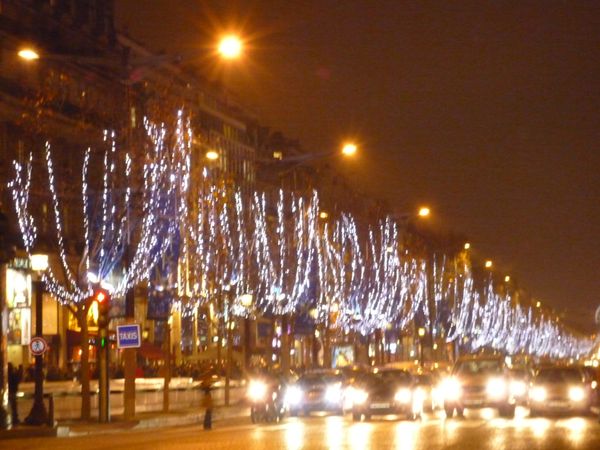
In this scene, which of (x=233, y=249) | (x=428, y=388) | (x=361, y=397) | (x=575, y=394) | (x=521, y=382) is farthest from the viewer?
(x=233, y=249)

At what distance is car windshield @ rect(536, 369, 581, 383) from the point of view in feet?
150

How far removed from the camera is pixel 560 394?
45281 millimetres

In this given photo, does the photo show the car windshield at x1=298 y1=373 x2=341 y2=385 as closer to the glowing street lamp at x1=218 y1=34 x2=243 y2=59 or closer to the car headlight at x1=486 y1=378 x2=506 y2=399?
the car headlight at x1=486 y1=378 x2=506 y2=399

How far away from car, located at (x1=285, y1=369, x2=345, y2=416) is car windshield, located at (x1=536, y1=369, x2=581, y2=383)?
8648mm

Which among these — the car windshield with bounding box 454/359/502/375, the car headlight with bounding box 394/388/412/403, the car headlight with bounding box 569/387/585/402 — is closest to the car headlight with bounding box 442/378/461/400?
the car windshield with bounding box 454/359/502/375

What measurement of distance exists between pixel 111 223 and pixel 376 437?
659 inches

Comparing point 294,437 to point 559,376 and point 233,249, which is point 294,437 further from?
point 233,249

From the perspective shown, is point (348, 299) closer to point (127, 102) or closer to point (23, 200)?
point (23, 200)

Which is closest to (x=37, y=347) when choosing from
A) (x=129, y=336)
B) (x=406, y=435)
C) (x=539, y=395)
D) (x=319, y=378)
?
(x=129, y=336)

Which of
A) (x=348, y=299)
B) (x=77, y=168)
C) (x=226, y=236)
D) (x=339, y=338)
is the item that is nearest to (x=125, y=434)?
(x=226, y=236)

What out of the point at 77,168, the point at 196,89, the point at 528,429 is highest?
the point at 196,89

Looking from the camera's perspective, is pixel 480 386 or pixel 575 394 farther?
pixel 480 386

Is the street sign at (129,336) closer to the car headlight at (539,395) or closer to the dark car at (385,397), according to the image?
the dark car at (385,397)

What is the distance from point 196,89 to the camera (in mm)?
101125
